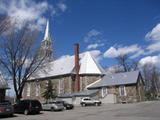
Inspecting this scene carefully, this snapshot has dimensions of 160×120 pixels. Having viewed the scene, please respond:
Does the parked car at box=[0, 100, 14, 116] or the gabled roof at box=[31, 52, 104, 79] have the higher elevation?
the gabled roof at box=[31, 52, 104, 79]

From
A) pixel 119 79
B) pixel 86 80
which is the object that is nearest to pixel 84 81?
pixel 86 80

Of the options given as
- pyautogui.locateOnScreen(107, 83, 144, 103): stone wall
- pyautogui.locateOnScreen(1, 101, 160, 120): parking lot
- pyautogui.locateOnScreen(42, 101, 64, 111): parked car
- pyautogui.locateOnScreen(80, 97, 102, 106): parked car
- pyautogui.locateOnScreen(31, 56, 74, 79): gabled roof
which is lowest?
pyautogui.locateOnScreen(1, 101, 160, 120): parking lot

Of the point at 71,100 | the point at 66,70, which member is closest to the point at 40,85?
the point at 66,70

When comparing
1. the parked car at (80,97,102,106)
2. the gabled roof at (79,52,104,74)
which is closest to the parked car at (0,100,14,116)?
the parked car at (80,97,102,106)

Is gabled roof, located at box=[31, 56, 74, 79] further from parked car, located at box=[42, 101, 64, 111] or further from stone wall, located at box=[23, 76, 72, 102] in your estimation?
parked car, located at box=[42, 101, 64, 111]

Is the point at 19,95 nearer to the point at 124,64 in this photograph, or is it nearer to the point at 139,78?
the point at 139,78

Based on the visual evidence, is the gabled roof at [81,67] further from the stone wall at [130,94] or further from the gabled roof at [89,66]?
Answer: the stone wall at [130,94]

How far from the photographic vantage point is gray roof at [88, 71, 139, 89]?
1974 inches

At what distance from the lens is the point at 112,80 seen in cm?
5400

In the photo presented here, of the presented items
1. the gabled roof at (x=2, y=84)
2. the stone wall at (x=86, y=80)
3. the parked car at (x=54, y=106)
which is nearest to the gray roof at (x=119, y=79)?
the stone wall at (x=86, y=80)

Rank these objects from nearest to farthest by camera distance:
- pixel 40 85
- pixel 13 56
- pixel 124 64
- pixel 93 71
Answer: pixel 13 56, pixel 93 71, pixel 40 85, pixel 124 64

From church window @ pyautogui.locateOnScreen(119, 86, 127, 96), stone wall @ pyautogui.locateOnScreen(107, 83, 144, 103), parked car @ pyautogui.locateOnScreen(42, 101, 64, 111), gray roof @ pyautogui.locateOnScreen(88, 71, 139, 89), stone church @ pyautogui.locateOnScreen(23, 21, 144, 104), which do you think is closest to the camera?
parked car @ pyautogui.locateOnScreen(42, 101, 64, 111)

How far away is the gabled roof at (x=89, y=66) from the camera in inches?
2401

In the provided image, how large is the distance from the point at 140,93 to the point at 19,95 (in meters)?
26.2
